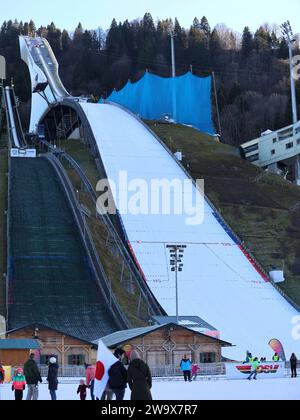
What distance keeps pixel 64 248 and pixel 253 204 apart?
11.7 metres

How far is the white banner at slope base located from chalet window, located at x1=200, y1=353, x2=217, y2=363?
10.8 feet

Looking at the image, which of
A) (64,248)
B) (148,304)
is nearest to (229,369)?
(148,304)

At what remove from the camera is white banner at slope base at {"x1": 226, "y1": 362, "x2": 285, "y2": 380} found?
71.4 ft

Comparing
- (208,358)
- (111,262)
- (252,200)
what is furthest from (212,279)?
(252,200)

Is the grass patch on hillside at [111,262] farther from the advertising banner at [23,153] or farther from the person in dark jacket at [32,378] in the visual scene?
the person in dark jacket at [32,378]

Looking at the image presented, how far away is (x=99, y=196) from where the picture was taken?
133 feet

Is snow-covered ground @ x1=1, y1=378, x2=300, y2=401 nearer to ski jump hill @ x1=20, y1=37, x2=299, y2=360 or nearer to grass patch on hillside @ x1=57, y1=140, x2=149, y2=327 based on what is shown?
ski jump hill @ x1=20, y1=37, x2=299, y2=360

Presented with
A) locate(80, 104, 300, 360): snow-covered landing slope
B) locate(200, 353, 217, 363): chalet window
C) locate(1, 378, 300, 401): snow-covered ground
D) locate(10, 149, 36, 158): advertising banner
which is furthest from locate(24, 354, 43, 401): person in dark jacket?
locate(10, 149, 36, 158): advertising banner

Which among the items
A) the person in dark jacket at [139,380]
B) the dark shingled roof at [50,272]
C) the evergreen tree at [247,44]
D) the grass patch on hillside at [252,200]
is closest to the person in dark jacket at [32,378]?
the person in dark jacket at [139,380]

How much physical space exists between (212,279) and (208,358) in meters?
8.29

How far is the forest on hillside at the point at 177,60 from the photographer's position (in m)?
85.2

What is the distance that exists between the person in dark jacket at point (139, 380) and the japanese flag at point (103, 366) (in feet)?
2.12

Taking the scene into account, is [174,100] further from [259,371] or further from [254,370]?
[254,370]

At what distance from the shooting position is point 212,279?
33875 millimetres
